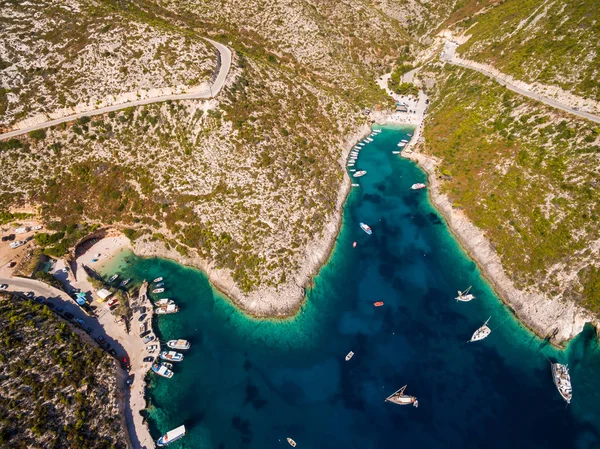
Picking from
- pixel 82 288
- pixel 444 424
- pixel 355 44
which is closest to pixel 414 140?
pixel 355 44

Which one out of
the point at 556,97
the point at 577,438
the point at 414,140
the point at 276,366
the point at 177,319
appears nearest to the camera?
the point at 577,438

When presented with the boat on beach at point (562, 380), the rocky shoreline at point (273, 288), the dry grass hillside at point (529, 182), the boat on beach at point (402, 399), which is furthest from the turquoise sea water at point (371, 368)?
the dry grass hillside at point (529, 182)

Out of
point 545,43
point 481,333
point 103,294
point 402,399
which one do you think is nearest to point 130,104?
point 103,294

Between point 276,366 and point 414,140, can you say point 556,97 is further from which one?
point 276,366

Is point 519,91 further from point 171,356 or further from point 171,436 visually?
point 171,436

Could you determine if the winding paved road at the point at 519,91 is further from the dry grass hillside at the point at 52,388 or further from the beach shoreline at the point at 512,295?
the dry grass hillside at the point at 52,388

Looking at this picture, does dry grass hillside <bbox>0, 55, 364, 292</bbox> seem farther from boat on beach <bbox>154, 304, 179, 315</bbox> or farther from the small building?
the small building
